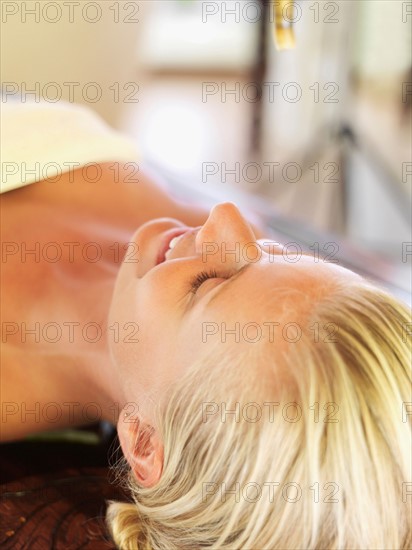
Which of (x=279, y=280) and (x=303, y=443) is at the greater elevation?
(x=279, y=280)

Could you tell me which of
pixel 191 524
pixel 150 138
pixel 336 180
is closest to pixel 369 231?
pixel 336 180

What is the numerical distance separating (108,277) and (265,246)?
36cm

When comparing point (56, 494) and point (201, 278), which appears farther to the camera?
point (56, 494)

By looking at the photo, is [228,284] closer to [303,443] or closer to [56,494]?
[303,443]

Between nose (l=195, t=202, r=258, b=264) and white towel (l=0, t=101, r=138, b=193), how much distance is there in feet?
1.46

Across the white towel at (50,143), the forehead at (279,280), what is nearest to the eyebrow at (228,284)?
the forehead at (279,280)

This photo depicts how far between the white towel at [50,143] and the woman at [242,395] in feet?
0.97

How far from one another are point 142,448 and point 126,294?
0.20 meters

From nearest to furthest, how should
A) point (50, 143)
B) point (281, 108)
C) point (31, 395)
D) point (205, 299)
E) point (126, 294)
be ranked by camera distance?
point (205, 299)
point (126, 294)
point (31, 395)
point (50, 143)
point (281, 108)

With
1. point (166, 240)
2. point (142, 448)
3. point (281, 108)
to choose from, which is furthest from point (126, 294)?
point (281, 108)

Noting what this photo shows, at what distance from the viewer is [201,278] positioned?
0.98 metres

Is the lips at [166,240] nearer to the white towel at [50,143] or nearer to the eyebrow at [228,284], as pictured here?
the eyebrow at [228,284]

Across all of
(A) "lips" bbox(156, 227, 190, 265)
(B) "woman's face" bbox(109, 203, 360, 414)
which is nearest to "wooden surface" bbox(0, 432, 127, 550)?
(B) "woman's face" bbox(109, 203, 360, 414)

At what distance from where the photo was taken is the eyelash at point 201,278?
0.97 meters
